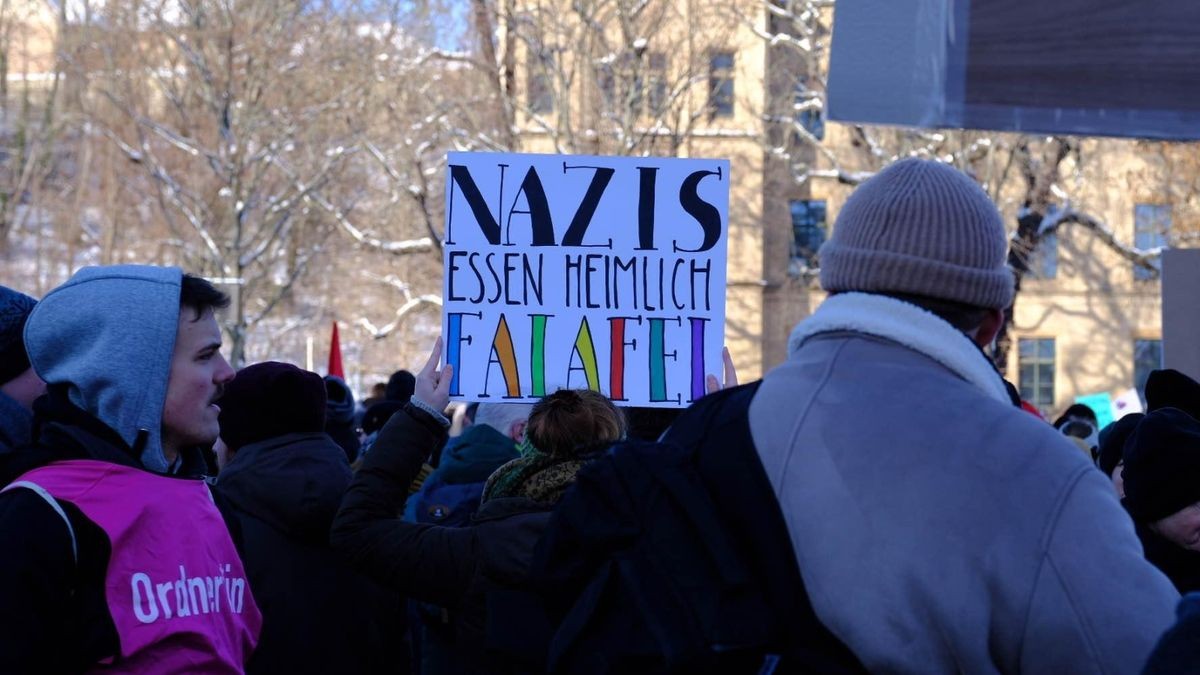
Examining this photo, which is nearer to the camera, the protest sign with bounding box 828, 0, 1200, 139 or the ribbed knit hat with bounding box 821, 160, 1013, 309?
the ribbed knit hat with bounding box 821, 160, 1013, 309

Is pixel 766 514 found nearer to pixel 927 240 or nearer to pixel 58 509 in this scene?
pixel 927 240

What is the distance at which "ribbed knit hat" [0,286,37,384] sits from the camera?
350cm

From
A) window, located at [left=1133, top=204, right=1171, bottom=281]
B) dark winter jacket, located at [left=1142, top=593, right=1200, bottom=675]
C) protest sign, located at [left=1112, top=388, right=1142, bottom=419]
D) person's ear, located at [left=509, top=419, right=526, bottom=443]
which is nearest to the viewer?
dark winter jacket, located at [left=1142, top=593, right=1200, bottom=675]

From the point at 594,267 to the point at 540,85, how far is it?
22.2 metres

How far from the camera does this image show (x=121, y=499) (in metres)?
2.91

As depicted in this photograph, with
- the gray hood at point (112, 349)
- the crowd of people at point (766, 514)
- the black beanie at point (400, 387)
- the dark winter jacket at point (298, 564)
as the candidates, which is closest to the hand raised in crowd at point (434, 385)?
the dark winter jacket at point (298, 564)

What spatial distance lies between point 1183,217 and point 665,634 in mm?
22284

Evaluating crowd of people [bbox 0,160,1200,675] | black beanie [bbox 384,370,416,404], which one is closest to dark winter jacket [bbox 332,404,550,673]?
crowd of people [bbox 0,160,1200,675]

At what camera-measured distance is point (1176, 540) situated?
392 cm

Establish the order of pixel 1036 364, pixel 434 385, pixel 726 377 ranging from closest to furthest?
pixel 434 385, pixel 726 377, pixel 1036 364

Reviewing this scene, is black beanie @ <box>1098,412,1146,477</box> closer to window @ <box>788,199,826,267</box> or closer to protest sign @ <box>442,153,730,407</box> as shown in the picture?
protest sign @ <box>442,153,730,407</box>

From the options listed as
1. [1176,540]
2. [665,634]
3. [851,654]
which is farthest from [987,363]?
[1176,540]

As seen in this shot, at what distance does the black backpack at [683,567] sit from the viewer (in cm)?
211

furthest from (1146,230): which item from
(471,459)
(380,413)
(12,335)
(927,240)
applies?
(927,240)
